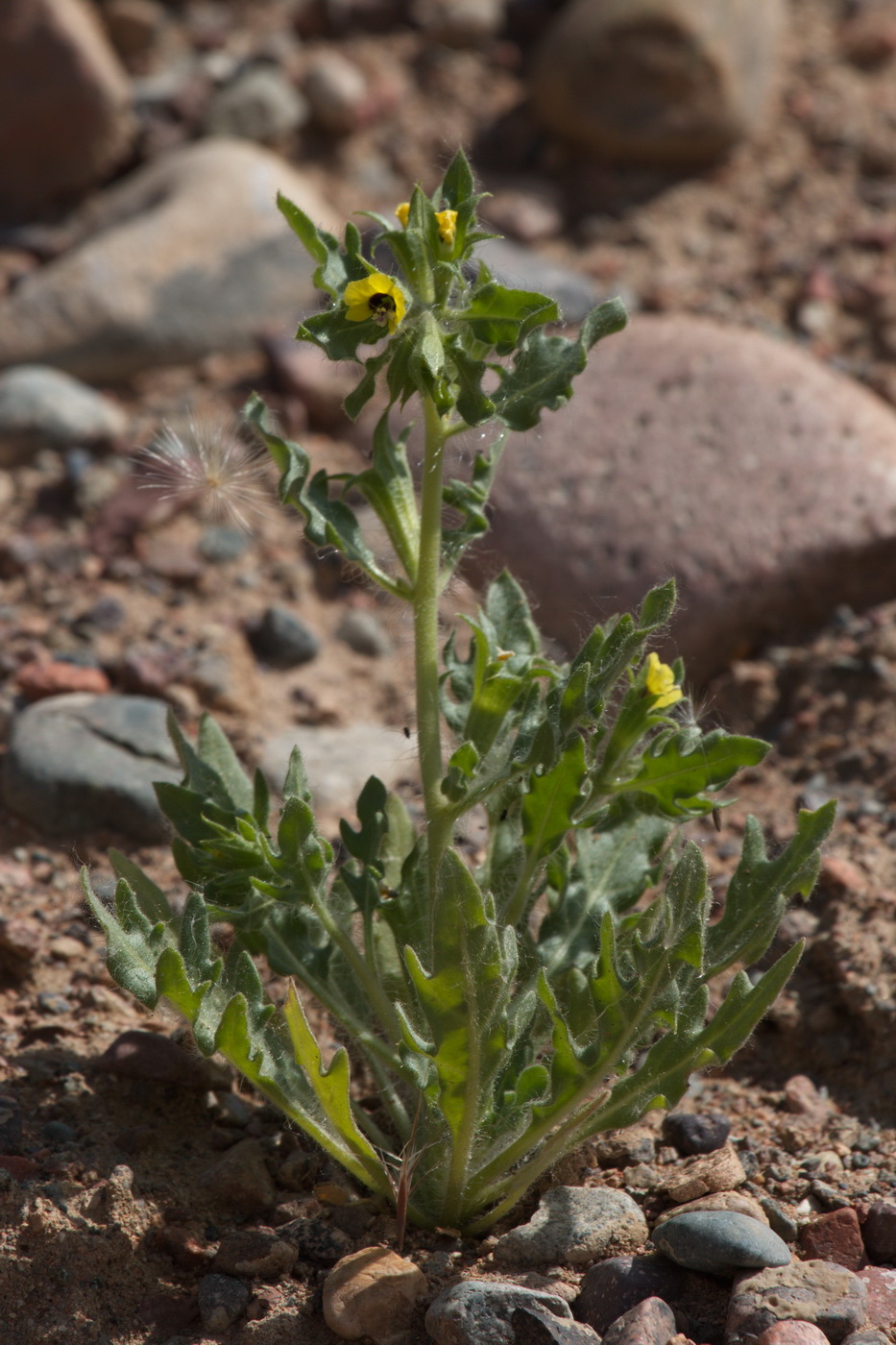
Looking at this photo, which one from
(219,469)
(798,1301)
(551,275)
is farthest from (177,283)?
(798,1301)

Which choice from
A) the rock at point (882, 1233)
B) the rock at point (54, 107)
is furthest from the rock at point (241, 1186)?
the rock at point (54, 107)

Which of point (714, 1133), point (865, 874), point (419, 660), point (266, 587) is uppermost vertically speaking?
point (266, 587)

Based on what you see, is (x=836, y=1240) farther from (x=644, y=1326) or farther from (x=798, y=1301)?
(x=644, y=1326)

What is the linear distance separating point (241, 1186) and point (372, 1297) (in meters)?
0.46

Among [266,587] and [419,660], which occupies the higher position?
[266,587]

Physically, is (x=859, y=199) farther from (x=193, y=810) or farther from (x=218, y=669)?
(x=193, y=810)

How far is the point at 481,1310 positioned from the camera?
2301mm

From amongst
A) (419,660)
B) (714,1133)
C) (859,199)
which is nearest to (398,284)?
(419,660)

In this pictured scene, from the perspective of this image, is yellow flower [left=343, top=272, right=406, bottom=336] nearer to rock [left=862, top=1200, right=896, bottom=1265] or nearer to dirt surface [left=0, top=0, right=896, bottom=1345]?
dirt surface [left=0, top=0, right=896, bottom=1345]

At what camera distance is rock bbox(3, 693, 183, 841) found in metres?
3.82

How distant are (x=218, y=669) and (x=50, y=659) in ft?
1.84

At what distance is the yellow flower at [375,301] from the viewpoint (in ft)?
7.58

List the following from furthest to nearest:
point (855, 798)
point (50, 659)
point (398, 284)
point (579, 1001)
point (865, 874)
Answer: point (50, 659) → point (855, 798) → point (865, 874) → point (579, 1001) → point (398, 284)

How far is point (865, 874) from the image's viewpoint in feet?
11.8
